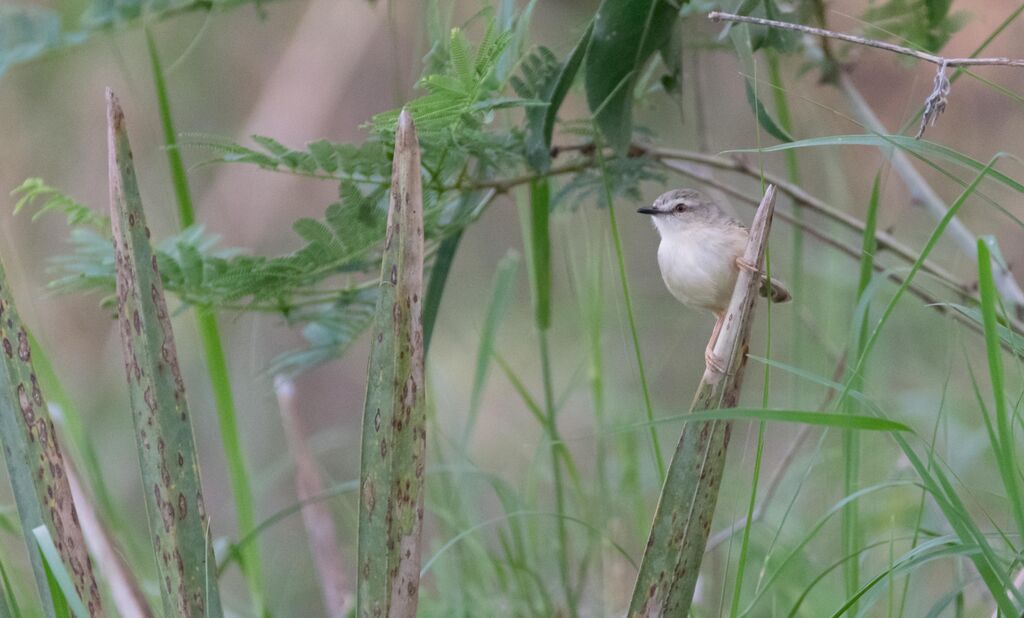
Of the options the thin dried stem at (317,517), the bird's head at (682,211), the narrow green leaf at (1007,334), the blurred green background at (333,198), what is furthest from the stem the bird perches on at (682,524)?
the blurred green background at (333,198)

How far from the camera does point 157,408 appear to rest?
1.17 m

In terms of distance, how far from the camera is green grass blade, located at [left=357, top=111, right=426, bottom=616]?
107 centimetres

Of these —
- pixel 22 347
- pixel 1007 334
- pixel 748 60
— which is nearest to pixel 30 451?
pixel 22 347

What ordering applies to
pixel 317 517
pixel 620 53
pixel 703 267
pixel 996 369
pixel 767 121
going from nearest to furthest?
pixel 996 369, pixel 767 121, pixel 620 53, pixel 703 267, pixel 317 517

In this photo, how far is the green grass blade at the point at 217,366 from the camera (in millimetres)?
1563

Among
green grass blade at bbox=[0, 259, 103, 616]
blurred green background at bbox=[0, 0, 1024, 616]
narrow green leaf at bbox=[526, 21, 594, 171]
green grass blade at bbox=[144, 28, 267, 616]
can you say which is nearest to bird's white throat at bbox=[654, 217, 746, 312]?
narrow green leaf at bbox=[526, 21, 594, 171]

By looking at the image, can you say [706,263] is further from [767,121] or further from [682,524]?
[682,524]

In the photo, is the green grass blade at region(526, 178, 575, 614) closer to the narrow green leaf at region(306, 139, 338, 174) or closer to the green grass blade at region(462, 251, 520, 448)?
the green grass blade at region(462, 251, 520, 448)

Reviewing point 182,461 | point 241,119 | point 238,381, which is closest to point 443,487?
point 182,461

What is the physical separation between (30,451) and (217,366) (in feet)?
1.48

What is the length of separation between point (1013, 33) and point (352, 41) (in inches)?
106

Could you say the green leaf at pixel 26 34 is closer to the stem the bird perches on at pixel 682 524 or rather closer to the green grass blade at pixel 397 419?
the green grass blade at pixel 397 419

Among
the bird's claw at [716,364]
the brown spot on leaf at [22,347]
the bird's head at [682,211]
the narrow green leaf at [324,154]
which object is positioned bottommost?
the bird's claw at [716,364]

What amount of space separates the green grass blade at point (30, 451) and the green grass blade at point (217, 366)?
383 mm
